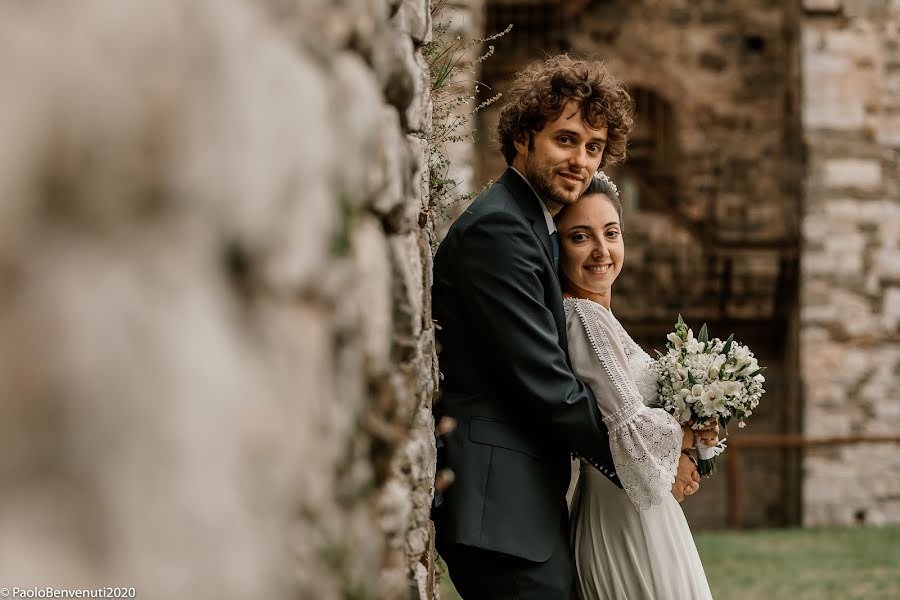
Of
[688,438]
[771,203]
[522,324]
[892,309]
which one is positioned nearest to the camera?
[522,324]

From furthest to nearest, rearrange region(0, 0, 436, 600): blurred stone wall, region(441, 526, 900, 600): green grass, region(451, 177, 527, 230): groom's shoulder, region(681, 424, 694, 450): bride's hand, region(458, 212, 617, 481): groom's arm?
region(441, 526, 900, 600): green grass
region(681, 424, 694, 450): bride's hand
region(451, 177, 527, 230): groom's shoulder
region(458, 212, 617, 481): groom's arm
region(0, 0, 436, 600): blurred stone wall

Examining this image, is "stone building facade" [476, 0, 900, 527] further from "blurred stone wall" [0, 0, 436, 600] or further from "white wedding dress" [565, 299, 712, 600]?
"blurred stone wall" [0, 0, 436, 600]

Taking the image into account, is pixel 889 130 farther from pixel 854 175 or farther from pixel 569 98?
pixel 569 98

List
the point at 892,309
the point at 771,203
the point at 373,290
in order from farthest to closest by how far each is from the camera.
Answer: the point at 771,203
the point at 892,309
the point at 373,290

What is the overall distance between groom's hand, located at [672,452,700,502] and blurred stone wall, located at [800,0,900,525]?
8.83 m

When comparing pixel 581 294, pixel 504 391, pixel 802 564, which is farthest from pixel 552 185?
pixel 802 564

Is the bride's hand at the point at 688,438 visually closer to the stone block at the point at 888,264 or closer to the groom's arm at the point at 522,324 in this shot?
the groom's arm at the point at 522,324

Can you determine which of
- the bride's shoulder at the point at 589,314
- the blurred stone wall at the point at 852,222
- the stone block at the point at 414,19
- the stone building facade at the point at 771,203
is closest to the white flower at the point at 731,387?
the bride's shoulder at the point at 589,314

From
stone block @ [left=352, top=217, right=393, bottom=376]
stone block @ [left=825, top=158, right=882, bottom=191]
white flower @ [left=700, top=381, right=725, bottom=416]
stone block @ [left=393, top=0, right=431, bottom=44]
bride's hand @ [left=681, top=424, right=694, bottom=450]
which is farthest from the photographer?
stone block @ [left=825, top=158, right=882, bottom=191]

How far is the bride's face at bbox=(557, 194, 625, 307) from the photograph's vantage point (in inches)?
131

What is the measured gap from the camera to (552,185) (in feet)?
10.6

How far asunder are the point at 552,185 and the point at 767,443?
892 cm

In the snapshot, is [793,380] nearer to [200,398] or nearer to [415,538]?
[415,538]

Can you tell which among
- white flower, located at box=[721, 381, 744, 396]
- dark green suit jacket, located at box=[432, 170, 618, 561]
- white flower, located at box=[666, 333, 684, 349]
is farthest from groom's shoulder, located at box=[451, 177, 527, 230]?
white flower, located at box=[721, 381, 744, 396]
